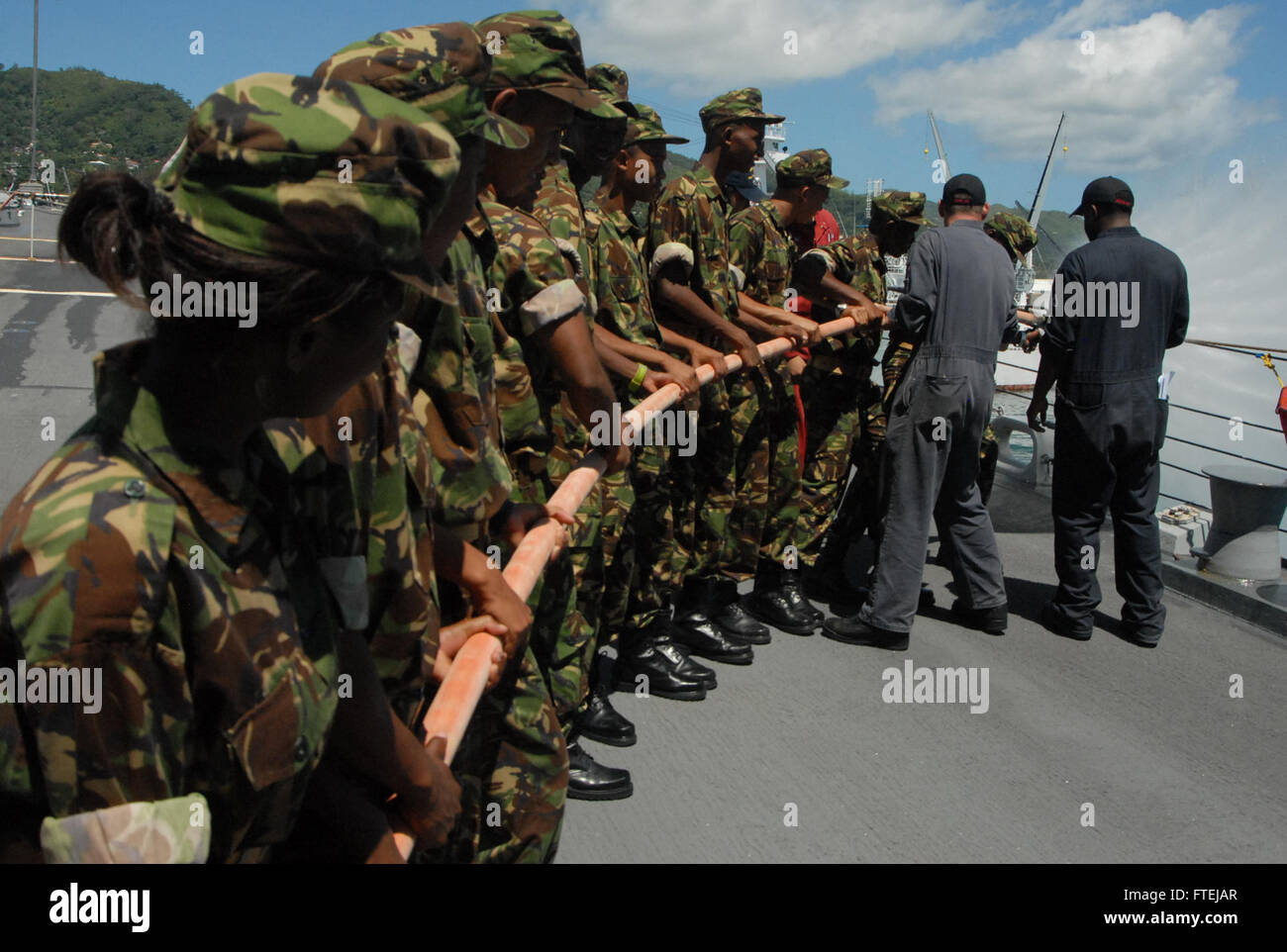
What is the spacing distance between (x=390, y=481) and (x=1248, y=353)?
20.9 feet

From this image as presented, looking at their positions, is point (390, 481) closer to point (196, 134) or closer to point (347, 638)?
point (347, 638)

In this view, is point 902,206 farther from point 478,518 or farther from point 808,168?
point 478,518

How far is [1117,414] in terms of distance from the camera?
5.25m

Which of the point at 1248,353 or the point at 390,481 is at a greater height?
the point at 1248,353

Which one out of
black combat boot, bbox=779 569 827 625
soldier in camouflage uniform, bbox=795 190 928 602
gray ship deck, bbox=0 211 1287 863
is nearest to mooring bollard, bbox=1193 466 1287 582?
gray ship deck, bbox=0 211 1287 863

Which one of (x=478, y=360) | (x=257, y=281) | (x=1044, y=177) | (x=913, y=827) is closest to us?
(x=257, y=281)

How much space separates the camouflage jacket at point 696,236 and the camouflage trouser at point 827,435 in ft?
4.09

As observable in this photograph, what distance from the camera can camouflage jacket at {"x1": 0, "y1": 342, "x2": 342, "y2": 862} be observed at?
1.07m

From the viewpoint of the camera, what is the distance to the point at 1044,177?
5966cm

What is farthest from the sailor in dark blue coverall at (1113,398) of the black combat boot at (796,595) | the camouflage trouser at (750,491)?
the camouflage trouser at (750,491)

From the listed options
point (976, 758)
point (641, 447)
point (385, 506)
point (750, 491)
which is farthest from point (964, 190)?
point (385, 506)

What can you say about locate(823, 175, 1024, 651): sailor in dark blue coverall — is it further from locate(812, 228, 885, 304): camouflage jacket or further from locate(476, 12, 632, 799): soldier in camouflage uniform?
locate(476, 12, 632, 799): soldier in camouflage uniform

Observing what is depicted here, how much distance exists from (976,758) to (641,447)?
5.72ft

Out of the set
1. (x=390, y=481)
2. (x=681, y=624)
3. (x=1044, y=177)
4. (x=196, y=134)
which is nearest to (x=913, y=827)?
(x=681, y=624)
